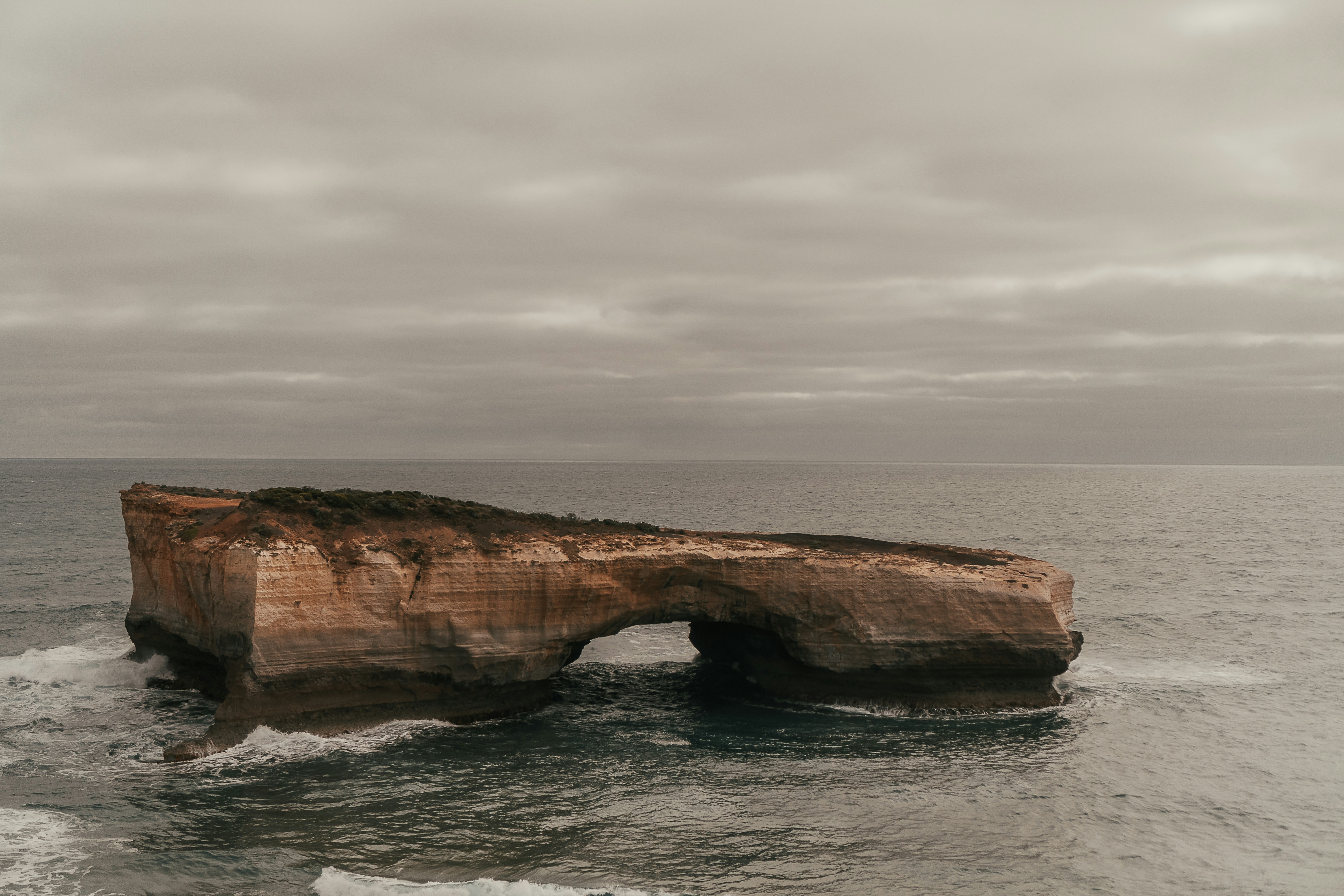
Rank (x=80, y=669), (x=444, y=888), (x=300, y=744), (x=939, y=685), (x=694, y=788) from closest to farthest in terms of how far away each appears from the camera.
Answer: (x=444, y=888) → (x=694, y=788) → (x=300, y=744) → (x=939, y=685) → (x=80, y=669)

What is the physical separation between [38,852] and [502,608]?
1281 centimetres

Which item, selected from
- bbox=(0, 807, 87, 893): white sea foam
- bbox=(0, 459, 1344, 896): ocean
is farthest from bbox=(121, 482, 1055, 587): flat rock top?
bbox=(0, 807, 87, 893): white sea foam

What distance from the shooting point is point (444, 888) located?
1642 centimetres

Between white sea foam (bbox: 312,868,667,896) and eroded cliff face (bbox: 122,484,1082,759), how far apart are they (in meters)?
9.13

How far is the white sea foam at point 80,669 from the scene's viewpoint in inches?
1223

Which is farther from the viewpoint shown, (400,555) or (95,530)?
(95,530)

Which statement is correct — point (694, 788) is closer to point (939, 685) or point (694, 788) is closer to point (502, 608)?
point (502, 608)

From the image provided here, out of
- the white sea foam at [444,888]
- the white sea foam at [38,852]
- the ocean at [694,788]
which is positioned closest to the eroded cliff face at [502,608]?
the ocean at [694,788]

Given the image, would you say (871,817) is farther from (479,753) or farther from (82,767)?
(82,767)

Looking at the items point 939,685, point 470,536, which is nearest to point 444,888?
point 470,536

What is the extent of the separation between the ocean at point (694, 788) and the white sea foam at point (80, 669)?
15cm

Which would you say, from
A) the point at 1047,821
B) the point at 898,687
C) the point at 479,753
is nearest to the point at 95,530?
the point at 479,753

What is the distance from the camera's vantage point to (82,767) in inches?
889

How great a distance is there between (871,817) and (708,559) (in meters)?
10.9
